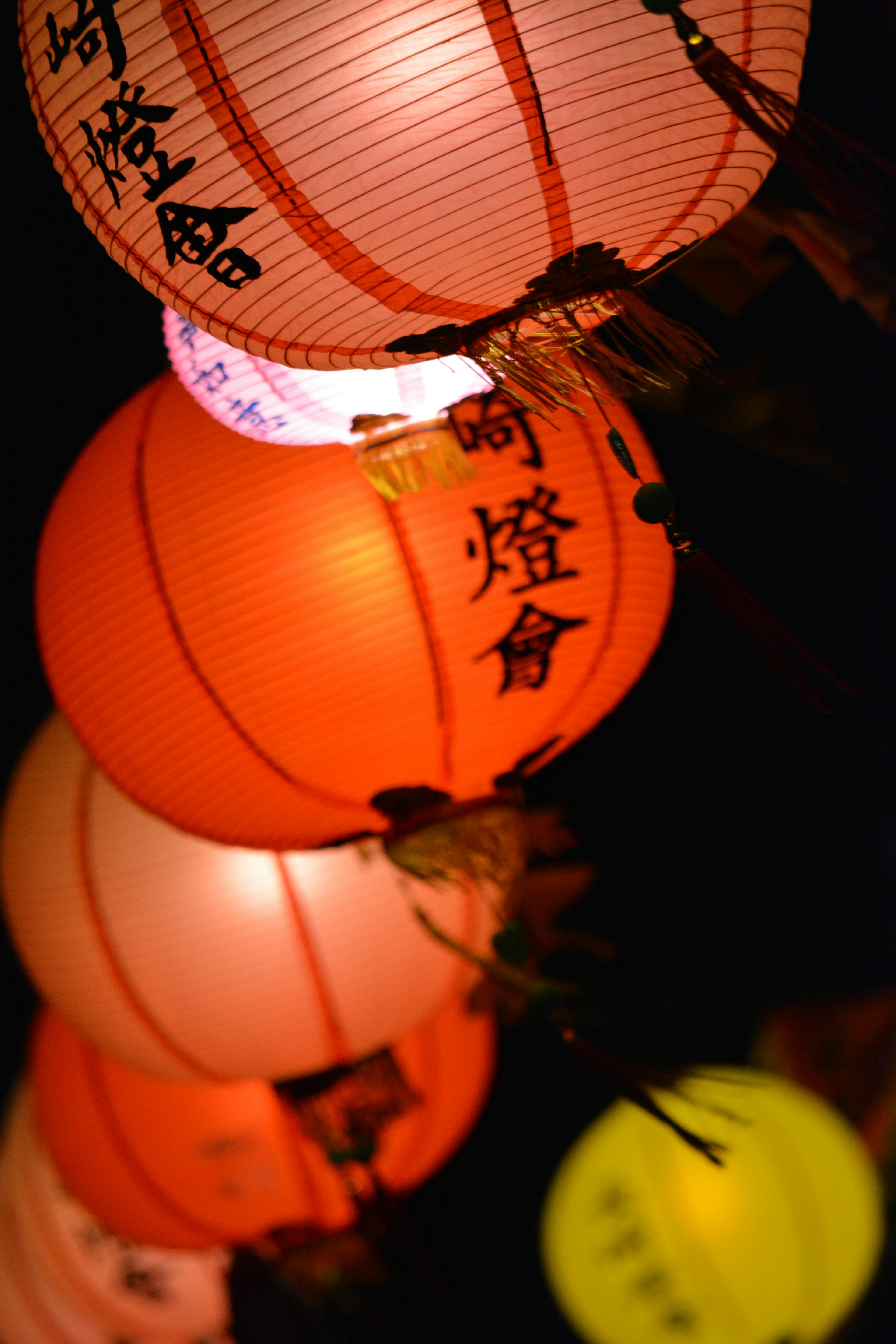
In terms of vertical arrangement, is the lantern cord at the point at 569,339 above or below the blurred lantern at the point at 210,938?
above

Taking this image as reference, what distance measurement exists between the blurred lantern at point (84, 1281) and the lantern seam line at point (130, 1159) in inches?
15.2

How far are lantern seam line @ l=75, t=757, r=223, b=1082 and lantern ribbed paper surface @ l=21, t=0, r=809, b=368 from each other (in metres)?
0.87

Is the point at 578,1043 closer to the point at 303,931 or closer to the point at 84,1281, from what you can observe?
the point at 303,931

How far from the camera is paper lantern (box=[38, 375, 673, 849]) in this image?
1.14 meters

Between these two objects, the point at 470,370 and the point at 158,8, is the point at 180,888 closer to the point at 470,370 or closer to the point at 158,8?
the point at 470,370

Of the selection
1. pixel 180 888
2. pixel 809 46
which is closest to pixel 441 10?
pixel 180 888

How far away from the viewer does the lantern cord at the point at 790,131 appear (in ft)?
2.53

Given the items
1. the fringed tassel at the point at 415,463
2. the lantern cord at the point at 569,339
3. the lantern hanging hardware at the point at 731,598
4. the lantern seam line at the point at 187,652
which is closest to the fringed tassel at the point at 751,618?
the lantern hanging hardware at the point at 731,598

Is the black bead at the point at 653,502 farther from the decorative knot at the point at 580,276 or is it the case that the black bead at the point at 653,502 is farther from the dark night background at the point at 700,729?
the dark night background at the point at 700,729

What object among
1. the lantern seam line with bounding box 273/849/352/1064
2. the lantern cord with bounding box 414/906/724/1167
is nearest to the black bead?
the lantern cord with bounding box 414/906/724/1167

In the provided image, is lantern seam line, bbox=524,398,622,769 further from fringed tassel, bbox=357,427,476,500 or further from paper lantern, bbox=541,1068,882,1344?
paper lantern, bbox=541,1068,882,1344

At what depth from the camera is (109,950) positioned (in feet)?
5.24

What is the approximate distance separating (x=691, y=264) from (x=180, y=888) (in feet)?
4.03

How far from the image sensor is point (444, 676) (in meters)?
1.17
